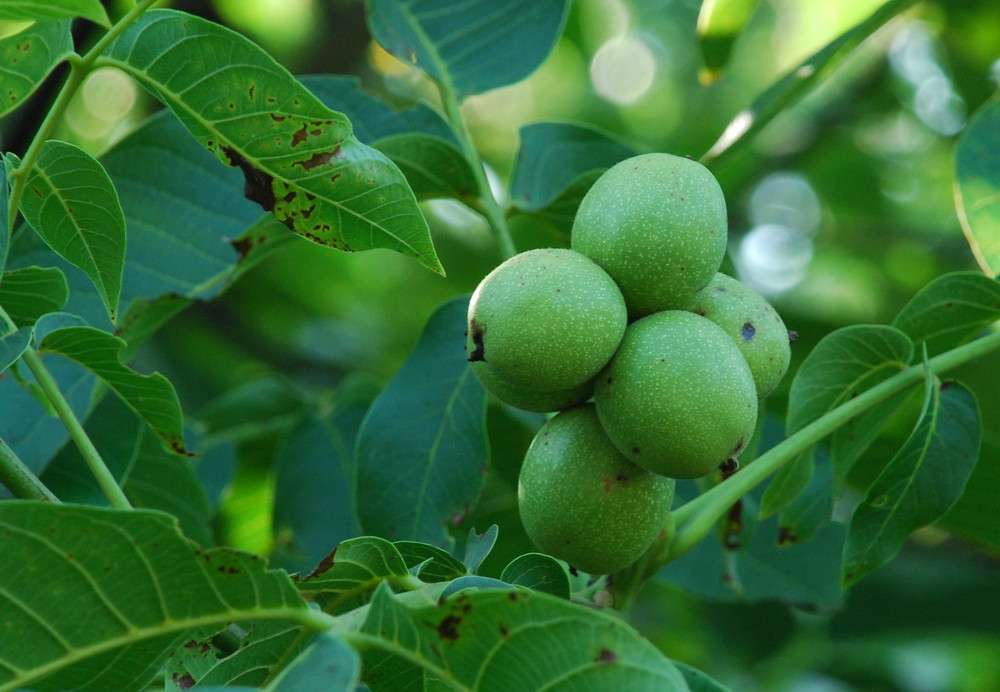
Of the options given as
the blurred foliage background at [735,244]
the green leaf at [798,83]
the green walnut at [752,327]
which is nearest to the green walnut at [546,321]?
the green walnut at [752,327]

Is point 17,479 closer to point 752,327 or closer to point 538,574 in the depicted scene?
point 538,574

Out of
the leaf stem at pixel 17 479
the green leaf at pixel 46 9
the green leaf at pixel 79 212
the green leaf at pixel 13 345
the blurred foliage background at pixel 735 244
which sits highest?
the green leaf at pixel 46 9

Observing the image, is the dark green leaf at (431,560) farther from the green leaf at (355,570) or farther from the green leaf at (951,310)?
the green leaf at (951,310)

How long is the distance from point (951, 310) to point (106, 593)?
1142 mm

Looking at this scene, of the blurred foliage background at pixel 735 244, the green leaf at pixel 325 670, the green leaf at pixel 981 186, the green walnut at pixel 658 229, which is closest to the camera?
the green leaf at pixel 325 670

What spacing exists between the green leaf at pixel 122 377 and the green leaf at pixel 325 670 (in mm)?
438

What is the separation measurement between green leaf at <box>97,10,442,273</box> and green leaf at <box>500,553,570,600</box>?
308mm

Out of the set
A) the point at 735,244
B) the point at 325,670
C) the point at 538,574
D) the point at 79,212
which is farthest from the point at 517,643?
the point at 735,244

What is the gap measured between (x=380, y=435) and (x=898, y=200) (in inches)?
115

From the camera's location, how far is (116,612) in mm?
867

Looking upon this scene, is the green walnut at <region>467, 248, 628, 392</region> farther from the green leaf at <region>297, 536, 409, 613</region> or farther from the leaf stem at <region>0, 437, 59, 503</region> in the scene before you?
the leaf stem at <region>0, 437, 59, 503</region>

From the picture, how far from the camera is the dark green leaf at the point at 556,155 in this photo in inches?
67.9

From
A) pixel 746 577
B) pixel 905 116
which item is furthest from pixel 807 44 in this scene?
pixel 746 577

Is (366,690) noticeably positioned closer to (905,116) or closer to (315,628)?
(315,628)
